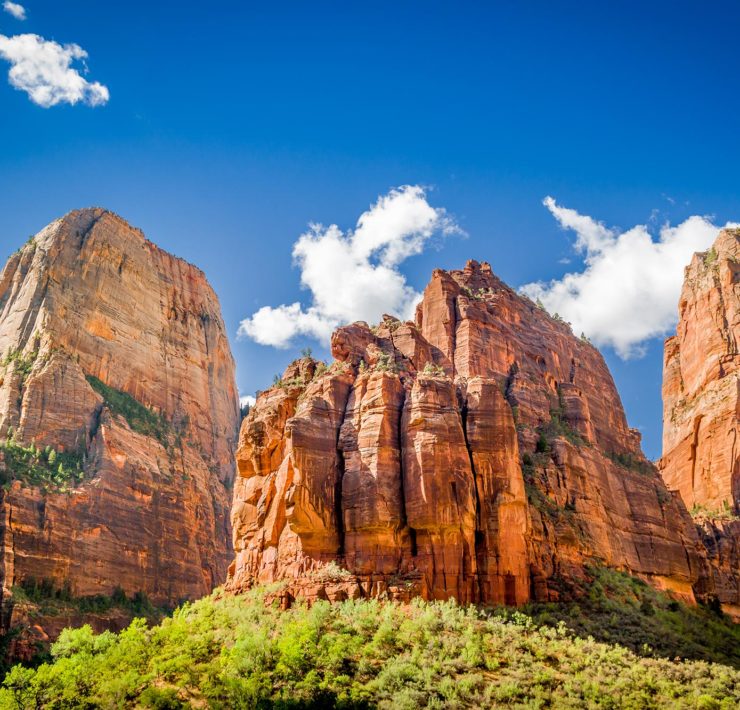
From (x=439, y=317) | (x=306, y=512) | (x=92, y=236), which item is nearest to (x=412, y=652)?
(x=306, y=512)

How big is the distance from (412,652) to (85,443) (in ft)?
252

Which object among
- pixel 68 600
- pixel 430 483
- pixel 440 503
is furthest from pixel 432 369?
pixel 68 600

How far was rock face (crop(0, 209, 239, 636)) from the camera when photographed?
330ft

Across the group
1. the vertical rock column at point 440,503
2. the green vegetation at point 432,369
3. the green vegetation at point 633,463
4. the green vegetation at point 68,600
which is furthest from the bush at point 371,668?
the green vegetation at point 68,600

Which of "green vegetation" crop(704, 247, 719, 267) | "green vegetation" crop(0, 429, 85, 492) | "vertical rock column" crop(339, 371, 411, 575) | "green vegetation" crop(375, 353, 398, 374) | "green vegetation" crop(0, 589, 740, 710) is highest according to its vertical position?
"green vegetation" crop(704, 247, 719, 267)

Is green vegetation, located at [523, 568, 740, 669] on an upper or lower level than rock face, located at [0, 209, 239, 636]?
lower

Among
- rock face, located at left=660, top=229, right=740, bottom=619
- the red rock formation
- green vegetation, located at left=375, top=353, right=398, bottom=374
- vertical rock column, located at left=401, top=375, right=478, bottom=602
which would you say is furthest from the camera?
the red rock formation

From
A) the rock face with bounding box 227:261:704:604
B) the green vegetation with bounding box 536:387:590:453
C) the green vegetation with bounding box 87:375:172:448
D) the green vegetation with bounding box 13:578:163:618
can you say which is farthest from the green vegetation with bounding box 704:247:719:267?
the green vegetation with bounding box 13:578:163:618

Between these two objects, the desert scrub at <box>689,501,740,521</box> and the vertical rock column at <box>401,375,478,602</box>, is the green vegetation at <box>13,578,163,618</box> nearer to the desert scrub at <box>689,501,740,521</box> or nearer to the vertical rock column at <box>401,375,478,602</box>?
the vertical rock column at <box>401,375,478,602</box>

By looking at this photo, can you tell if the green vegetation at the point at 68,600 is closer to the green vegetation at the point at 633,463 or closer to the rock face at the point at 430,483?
the rock face at the point at 430,483

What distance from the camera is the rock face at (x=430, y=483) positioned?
2219 inches

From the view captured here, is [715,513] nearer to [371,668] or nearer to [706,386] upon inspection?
[706,386]

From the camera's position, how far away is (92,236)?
470 ft

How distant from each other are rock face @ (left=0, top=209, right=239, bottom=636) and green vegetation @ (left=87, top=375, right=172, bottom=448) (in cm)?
29
